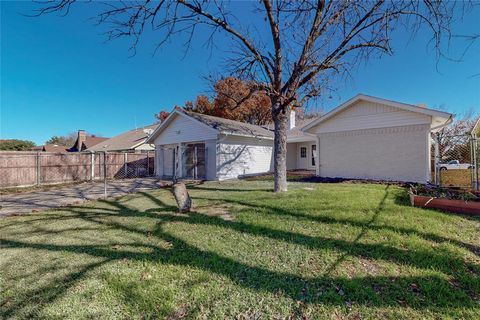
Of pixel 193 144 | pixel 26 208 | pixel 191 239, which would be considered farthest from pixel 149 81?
pixel 191 239

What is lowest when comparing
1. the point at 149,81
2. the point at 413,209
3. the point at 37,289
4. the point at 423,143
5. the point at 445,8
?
the point at 37,289

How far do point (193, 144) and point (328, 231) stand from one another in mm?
12061

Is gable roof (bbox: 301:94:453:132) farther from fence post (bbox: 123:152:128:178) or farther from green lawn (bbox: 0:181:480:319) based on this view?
fence post (bbox: 123:152:128:178)

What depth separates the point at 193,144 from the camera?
49.6ft

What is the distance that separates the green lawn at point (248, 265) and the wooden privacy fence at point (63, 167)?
354 inches

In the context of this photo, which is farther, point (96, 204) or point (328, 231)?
point (96, 204)

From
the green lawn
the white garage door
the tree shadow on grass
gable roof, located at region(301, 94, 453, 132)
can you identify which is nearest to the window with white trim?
the white garage door

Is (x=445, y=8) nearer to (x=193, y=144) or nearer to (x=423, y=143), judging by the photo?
(x=423, y=143)

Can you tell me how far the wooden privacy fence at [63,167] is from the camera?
1211 centimetres

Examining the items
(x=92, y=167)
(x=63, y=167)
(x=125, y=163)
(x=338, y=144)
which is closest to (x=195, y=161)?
(x=92, y=167)

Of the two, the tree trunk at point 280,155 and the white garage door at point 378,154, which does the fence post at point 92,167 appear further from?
the white garage door at point 378,154

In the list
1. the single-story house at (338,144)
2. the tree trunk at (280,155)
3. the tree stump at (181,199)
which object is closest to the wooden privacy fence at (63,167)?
the single-story house at (338,144)

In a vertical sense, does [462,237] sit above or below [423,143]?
below

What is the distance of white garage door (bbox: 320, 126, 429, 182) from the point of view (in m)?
10.0
